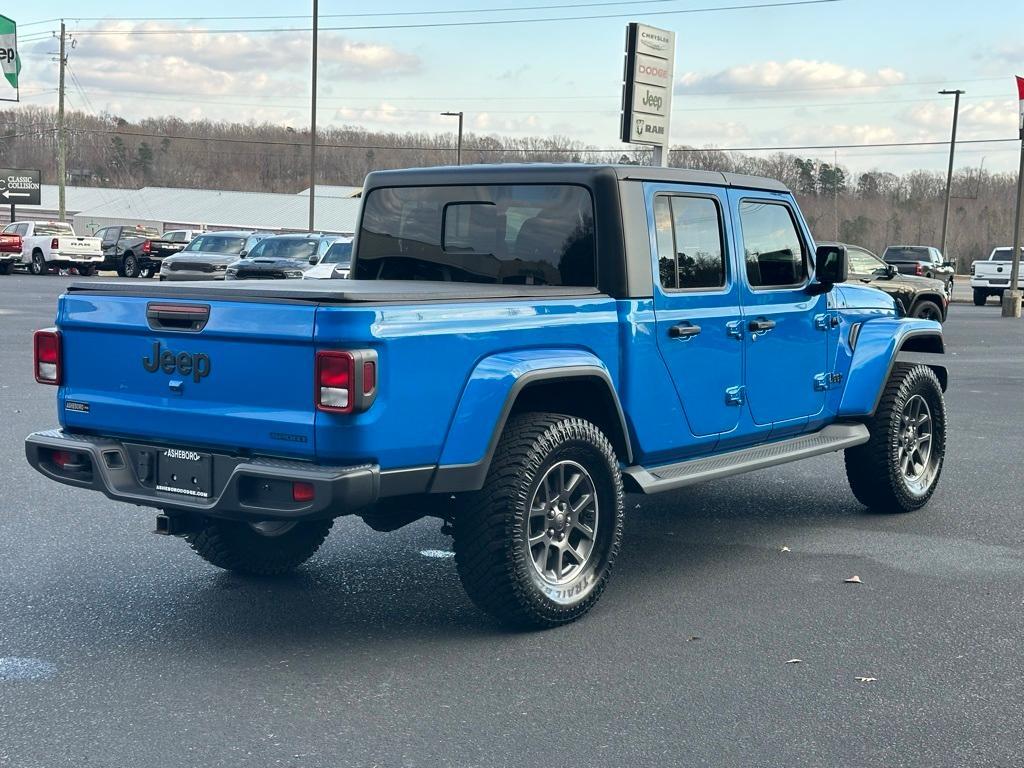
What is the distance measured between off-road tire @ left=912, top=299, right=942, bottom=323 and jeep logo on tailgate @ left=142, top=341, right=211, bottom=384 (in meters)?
19.0

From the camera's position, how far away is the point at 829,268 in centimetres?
699

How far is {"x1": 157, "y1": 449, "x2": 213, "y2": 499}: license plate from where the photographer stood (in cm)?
480

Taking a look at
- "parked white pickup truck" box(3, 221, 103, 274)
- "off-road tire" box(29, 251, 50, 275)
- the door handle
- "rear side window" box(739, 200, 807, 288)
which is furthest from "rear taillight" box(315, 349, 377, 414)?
"off-road tire" box(29, 251, 50, 275)

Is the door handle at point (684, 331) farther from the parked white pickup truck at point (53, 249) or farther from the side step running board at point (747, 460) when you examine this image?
the parked white pickup truck at point (53, 249)

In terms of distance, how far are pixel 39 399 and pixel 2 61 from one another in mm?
37607

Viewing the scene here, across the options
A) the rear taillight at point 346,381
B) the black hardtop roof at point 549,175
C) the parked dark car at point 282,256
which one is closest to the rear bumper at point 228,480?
the rear taillight at point 346,381

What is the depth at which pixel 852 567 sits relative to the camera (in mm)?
6391

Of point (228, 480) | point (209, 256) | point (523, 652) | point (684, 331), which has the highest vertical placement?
point (684, 331)

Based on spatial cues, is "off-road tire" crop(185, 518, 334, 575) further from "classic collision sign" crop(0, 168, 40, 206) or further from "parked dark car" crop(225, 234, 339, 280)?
"classic collision sign" crop(0, 168, 40, 206)

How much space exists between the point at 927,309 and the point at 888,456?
1614 cm

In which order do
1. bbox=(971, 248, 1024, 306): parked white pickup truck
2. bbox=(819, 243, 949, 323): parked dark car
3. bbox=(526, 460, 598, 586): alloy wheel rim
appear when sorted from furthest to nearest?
bbox=(971, 248, 1024, 306): parked white pickup truck, bbox=(819, 243, 949, 323): parked dark car, bbox=(526, 460, 598, 586): alloy wheel rim

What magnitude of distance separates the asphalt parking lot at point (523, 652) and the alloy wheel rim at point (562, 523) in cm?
28

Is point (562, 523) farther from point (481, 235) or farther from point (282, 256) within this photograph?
point (282, 256)

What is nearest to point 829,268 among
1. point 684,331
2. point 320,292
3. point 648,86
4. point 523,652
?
point 684,331
